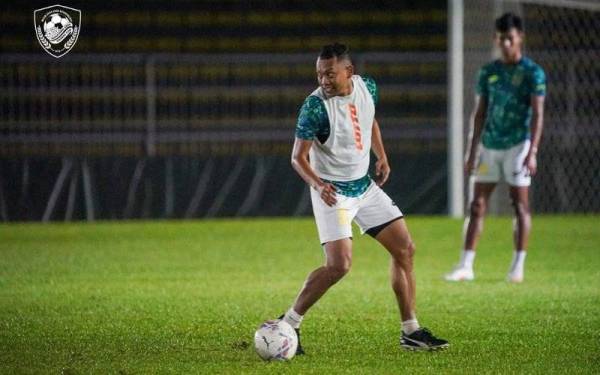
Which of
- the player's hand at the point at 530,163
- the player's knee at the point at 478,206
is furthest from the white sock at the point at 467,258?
the player's hand at the point at 530,163

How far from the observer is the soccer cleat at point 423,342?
671 centimetres

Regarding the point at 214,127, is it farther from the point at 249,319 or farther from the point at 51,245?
the point at 249,319

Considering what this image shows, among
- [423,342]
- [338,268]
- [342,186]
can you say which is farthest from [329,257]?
[423,342]

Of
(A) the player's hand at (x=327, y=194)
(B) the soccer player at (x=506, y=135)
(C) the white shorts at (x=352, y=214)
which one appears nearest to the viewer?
(A) the player's hand at (x=327, y=194)

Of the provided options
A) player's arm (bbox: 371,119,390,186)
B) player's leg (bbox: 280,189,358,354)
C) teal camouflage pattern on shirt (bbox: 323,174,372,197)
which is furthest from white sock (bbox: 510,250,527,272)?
player's leg (bbox: 280,189,358,354)

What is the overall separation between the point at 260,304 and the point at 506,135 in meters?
2.79

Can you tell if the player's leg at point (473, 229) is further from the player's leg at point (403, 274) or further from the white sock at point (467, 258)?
the player's leg at point (403, 274)

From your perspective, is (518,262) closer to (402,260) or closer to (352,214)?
(402,260)

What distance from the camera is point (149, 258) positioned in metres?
12.4

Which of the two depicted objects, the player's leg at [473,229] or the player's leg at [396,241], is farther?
the player's leg at [473,229]

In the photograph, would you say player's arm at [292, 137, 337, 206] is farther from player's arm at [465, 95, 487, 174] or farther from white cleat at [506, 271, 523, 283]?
white cleat at [506, 271, 523, 283]

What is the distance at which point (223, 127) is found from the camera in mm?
17422

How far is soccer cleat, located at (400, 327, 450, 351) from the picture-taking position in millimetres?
6707

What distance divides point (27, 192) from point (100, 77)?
74.6 inches
